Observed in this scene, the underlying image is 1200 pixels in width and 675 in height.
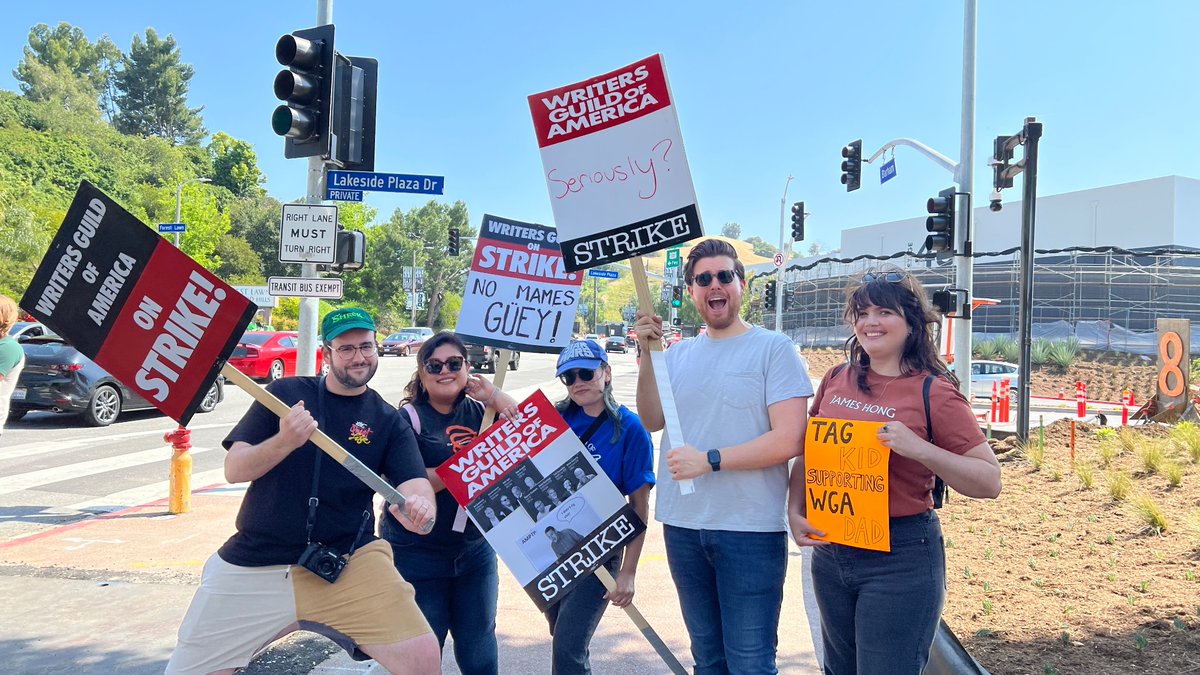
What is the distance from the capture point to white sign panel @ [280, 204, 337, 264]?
710 cm

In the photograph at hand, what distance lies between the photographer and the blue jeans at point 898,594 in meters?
2.65

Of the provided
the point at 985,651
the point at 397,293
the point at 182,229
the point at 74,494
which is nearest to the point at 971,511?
the point at 985,651

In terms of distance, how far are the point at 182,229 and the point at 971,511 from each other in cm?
2142

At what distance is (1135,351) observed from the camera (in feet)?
113

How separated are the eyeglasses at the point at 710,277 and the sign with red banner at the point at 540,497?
798 millimetres

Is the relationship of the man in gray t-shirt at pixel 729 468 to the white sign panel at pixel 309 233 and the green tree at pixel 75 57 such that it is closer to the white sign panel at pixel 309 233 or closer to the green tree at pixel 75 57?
the white sign panel at pixel 309 233

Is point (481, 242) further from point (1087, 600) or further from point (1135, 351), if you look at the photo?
point (1135, 351)

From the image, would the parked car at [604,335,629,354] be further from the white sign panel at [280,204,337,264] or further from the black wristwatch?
the black wristwatch

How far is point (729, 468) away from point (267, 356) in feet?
63.8

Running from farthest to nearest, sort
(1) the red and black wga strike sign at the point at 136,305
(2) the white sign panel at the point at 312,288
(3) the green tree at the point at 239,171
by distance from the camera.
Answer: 1. (3) the green tree at the point at 239,171
2. (2) the white sign panel at the point at 312,288
3. (1) the red and black wga strike sign at the point at 136,305

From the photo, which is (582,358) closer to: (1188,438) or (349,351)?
(349,351)

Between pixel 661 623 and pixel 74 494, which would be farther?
pixel 74 494

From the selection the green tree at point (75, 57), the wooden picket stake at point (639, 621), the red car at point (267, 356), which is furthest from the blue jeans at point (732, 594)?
the green tree at point (75, 57)

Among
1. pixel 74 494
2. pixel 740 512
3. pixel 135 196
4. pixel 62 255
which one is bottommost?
pixel 74 494
